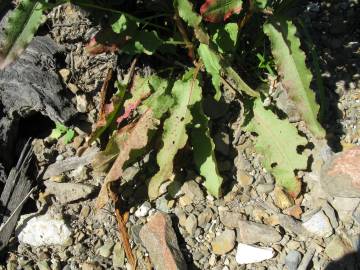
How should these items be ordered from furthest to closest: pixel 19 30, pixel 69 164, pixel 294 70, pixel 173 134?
pixel 69 164
pixel 173 134
pixel 294 70
pixel 19 30

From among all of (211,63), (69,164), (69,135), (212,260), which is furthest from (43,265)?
(211,63)

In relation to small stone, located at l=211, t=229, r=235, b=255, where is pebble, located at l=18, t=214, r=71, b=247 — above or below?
above

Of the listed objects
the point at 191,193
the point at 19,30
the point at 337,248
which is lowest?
the point at 337,248

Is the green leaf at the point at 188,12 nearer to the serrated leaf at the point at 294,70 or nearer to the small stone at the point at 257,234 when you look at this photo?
the serrated leaf at the point at 294,70

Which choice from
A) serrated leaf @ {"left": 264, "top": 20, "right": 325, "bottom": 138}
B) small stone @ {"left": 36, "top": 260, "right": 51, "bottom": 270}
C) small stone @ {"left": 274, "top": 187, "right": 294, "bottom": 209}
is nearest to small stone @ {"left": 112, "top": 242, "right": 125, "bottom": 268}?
small stone @ {"left": 36, "top": 260, "right": 51, "bottom": 270}

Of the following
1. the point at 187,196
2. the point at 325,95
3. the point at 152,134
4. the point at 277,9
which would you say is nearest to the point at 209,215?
the point at 187,196

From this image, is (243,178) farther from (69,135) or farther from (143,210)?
(69,135)

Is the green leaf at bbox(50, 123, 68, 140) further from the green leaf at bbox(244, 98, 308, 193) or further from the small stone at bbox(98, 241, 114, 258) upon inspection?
the green leaf at bbox(244, 98, 308, 193)
